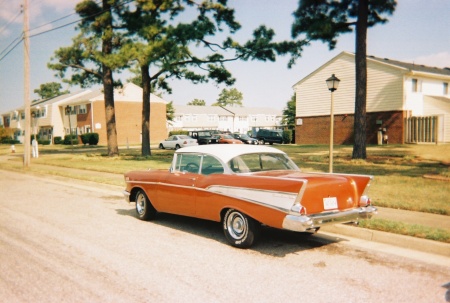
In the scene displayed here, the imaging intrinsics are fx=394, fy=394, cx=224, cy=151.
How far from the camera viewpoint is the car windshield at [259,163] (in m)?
6.38

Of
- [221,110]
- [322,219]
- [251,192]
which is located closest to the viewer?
[322,219]

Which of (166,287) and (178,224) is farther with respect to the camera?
(178,224)

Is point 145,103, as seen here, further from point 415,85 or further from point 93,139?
point 93,139

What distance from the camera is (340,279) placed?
463 cm

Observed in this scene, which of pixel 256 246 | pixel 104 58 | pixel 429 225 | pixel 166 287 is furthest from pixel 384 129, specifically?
pixel 166 287

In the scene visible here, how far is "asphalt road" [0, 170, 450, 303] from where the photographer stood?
4199 mm

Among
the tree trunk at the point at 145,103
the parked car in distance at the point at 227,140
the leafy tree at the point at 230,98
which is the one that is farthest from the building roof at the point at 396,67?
the leafy tree at the point at 230,98

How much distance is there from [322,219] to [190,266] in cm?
187

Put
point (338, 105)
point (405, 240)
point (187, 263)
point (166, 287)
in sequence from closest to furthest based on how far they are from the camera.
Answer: point (166, 287)
point (187, 263)
point (405, 240)
point (338, 105)

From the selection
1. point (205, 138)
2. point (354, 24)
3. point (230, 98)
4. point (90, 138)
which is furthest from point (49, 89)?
point (354, 24)

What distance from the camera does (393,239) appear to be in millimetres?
6074

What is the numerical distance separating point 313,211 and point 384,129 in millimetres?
27487

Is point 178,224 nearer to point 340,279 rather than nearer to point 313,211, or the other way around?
point 313,211

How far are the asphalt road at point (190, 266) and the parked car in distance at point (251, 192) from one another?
48cm
